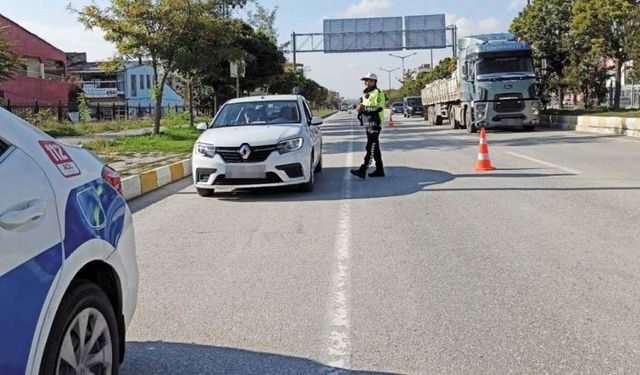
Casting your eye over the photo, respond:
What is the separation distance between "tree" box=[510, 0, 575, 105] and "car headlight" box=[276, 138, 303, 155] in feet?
88.5

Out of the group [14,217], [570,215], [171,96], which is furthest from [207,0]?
[171,96]

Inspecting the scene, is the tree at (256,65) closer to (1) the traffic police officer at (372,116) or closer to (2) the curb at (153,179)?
(2) the curb at (153,179)

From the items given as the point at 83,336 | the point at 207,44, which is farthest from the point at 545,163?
the point at 83,336

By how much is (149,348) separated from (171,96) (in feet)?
264

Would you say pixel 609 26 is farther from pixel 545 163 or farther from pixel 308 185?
pixel 308 185

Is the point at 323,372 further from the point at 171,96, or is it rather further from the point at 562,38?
the point at 171,96

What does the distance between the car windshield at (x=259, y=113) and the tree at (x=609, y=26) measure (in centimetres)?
2012

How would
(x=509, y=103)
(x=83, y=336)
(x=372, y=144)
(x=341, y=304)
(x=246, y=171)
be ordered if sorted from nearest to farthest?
(x=83, y=336)
(x=341, y=304)
(x=246, y=171)
(x=372, y=144)
(x=509, y=103)

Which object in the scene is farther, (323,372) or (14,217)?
(323,372)

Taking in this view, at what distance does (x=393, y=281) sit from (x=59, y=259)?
11.1 ft

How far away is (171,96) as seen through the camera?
8200 centimetres

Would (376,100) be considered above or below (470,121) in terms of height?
above

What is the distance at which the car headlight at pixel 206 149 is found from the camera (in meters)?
10.1

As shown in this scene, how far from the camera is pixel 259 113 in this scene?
1159 centimetres
